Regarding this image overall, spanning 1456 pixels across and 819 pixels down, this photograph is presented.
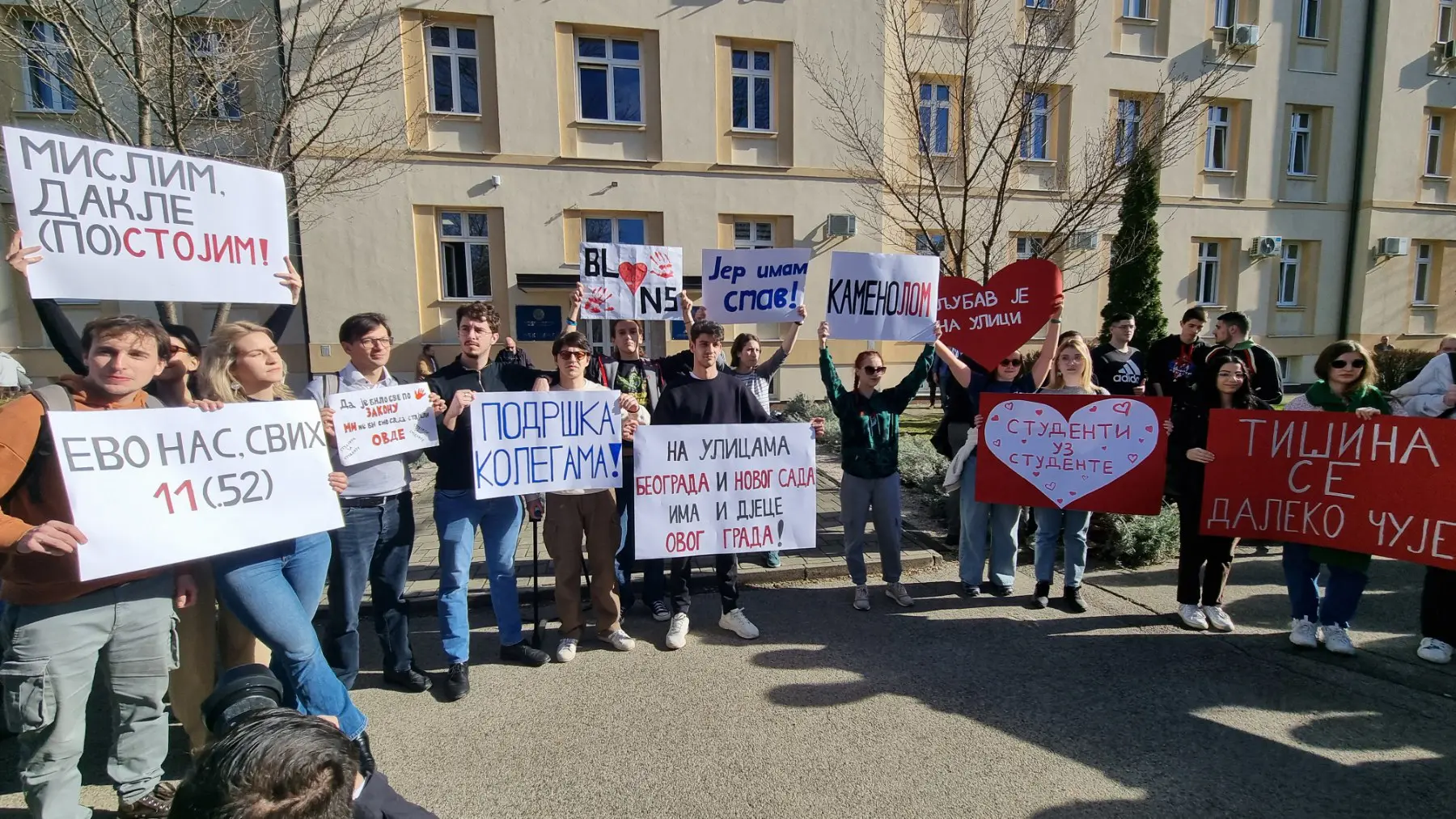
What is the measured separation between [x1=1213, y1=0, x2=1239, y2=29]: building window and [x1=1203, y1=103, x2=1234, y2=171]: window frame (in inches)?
84.3

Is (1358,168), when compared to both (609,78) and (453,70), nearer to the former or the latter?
(609,78)

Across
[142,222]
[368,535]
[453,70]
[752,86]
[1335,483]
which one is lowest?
[368,535]

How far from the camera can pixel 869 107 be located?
52.6 feet

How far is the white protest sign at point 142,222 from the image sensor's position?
2793 mm

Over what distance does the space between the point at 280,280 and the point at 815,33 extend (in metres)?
15.6

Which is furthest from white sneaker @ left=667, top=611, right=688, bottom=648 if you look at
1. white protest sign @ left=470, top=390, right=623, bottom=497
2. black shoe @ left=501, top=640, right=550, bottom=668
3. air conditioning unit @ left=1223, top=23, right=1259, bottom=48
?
air conditioning unit @ left=1223, top=23, right=1259, bottom=48

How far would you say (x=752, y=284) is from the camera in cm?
564

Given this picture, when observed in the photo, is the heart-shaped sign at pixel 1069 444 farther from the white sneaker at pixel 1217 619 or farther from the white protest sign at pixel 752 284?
the white protest sign at pixel 752 284

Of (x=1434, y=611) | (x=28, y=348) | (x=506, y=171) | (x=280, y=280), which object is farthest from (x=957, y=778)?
(x=28, y=348)

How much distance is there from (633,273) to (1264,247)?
21.2 m

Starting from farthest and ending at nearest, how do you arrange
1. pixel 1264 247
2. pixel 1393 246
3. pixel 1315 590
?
pixel 1393 246 → pixel 1264 247 → pixel 1315 590

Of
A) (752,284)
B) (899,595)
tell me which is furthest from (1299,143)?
(899,595)

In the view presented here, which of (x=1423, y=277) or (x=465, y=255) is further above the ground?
(x=465, y=255)

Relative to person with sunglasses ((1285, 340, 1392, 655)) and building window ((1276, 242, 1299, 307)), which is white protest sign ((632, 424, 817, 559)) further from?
building window ((1276, 242, 1299, 307))
